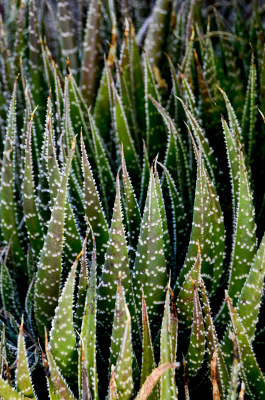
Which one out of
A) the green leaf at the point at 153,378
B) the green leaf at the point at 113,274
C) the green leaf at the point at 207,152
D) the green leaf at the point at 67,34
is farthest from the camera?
the green leaf at the point at 67,34

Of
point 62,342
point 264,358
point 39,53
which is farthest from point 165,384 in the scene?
point 39,53

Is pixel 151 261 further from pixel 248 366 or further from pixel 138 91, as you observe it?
Answer: pixel 138 91

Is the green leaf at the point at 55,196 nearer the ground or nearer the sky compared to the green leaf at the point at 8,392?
nearer the sky

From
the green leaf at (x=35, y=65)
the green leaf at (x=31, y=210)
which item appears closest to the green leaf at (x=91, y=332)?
the green leaf at (x=31, y=210)

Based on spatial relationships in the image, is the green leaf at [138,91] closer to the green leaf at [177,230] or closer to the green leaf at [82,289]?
the green leaf at [177,230]

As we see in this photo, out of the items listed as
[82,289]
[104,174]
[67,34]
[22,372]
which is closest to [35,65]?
[67,34]

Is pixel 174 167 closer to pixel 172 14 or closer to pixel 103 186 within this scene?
pixel 103 186

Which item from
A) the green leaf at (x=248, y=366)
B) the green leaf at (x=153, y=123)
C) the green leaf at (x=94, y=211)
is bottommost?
the green leaf at (x=248, y=366)
